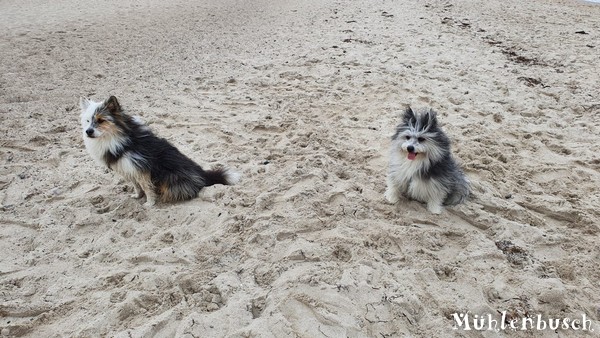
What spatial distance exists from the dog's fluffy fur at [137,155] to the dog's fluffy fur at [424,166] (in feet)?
6.34

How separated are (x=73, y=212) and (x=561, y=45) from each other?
8948 mm

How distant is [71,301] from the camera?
9.42 ft

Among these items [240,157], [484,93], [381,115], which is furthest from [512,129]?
[240,157]

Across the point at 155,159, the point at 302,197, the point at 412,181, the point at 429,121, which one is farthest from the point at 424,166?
the point at 155,159

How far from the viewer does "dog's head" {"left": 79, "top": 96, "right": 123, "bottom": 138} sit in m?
3.66

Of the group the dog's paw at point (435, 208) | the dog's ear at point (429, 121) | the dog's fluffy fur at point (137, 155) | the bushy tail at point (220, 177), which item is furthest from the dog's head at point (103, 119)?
the dog's paw at point (435, 208)

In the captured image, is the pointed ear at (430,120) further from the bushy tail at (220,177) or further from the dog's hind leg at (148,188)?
the dog's hind leg at (148,188)

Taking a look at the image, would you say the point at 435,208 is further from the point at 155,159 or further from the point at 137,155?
the point at 137,155

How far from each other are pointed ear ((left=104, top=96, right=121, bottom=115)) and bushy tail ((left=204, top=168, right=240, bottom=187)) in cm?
103

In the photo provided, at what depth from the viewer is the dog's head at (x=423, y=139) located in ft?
11.6

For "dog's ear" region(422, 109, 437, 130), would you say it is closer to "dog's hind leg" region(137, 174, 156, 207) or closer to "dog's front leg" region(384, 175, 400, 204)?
"dog's front leg" region(384, 175, 400, 204)

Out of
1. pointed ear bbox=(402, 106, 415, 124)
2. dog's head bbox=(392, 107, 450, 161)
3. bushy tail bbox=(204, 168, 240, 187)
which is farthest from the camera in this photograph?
bushy tail bbox=(204, 168, 240, 187)

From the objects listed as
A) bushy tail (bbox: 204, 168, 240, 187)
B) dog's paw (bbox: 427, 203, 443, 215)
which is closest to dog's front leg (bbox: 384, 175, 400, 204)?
dog's paw (bbox: 427, 203, 443, 215)

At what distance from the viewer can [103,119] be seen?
367 cm
